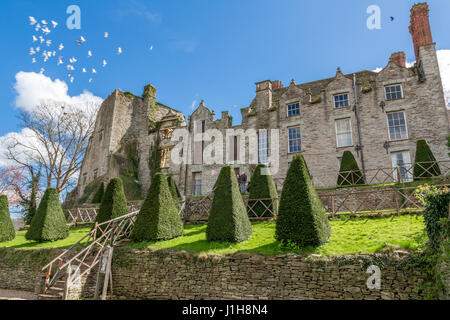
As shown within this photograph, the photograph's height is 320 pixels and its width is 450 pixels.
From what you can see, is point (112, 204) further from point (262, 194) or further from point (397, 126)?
point (397, 126)

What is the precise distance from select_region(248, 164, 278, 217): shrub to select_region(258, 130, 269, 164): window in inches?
325

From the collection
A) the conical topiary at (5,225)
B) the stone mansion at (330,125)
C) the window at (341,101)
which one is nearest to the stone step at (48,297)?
the conical topiary at (5,225)

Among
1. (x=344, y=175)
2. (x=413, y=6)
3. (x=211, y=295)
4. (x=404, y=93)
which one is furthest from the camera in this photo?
(x=413, y=6)

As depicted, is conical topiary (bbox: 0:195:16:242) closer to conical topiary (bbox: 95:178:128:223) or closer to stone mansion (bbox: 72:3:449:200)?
conical topiary (bbox: 95:178:128:223)

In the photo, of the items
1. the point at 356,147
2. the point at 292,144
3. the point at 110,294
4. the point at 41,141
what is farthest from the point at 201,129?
the point at 110,294

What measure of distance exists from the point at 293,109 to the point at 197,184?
11.4 meters

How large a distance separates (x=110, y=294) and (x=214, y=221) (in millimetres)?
5383

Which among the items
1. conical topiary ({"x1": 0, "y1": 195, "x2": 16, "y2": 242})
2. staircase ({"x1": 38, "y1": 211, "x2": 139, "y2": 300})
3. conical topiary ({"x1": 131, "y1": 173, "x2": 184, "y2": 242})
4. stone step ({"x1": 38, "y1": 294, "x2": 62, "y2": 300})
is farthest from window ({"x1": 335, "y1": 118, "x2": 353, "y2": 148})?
conical topiary ({"x1": 0, "y1": 195, "x2": 16, "y2": 242})

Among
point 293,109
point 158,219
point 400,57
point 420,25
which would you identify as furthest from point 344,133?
point 158,219

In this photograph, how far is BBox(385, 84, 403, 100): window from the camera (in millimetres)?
21078

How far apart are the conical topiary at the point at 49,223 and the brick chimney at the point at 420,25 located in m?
28.4

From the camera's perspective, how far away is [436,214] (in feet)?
25.2

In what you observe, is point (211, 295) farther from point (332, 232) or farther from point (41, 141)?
point (41, 141)

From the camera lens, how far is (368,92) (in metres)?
22.0
